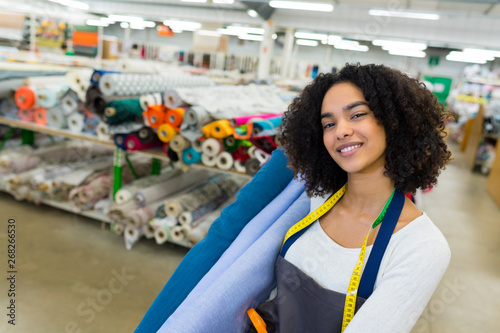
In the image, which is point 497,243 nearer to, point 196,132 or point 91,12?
point 196,132

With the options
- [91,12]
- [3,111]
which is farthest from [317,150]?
[91,12]

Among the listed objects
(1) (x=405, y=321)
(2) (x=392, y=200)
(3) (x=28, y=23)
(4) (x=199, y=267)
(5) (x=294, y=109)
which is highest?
(3) (x=28, y=23)

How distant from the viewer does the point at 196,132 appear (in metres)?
2.88

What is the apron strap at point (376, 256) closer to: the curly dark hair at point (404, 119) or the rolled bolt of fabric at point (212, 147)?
the curly dark hair at point (404, 119)

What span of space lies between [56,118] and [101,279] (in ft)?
5.48

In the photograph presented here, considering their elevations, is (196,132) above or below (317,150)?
below

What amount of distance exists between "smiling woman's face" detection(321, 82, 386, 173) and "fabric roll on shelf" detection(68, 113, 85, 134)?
2.81m

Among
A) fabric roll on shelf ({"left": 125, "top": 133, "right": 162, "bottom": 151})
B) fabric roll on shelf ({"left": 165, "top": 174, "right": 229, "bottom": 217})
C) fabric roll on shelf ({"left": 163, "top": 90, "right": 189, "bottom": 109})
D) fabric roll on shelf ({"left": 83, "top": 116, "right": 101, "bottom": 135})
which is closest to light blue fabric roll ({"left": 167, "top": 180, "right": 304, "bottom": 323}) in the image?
fabric roll on shelf ({"left": 163, "top": 90, "right": 189, "bottom": 109})

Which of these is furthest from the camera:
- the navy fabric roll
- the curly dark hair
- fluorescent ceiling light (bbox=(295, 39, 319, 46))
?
fluorescent ceiling light (bbox=(295, 39, 319, 46))

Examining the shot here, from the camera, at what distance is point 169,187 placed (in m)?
3.51

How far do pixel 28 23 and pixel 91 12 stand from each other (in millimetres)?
6389

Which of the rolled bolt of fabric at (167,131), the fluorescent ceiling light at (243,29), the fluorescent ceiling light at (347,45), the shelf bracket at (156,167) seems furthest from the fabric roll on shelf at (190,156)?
the fluorescent ceiling light at (347,45)

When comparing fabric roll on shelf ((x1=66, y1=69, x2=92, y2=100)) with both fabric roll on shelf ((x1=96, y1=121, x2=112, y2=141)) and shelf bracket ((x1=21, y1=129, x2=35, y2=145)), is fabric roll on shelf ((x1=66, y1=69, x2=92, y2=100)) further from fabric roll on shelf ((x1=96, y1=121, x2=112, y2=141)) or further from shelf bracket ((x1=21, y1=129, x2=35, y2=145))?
shelf bracket ((x1=21, y1=129, x2=35, y2=145))

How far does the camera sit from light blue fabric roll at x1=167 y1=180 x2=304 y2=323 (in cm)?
123
